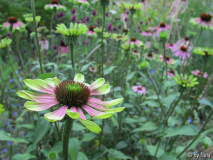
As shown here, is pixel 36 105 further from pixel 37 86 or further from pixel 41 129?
pixel 41 129

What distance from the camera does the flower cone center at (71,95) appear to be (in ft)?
1.92

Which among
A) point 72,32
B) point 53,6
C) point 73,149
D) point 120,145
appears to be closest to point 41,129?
point 73,149

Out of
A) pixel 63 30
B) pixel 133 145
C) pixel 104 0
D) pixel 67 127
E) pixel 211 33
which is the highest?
pixel 104 0

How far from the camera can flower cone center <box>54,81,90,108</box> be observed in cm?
59

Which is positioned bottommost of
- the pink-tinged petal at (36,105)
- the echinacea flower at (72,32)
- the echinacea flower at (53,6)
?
the pink-tinged petal at (36,105)

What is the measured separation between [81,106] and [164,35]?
42.8 inches

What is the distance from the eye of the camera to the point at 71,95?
0.59 metres

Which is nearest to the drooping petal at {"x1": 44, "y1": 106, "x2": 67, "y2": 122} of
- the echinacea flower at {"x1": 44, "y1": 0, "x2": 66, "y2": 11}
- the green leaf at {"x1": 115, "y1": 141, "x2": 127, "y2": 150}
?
the green leaf at {"x1": 115, "y1": 141, "x2": 127, "y2": 150}

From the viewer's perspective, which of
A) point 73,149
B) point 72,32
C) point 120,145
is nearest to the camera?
point 73,149

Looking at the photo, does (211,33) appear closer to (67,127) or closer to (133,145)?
(133,145)

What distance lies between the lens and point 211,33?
134 inches

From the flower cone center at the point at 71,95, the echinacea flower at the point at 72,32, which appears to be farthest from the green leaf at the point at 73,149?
the echinacea flower at the point at 72,32

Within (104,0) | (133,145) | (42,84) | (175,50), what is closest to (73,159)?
(42,84)

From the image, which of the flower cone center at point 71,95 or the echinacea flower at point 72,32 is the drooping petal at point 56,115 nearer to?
the flower cone center at point 71,95
